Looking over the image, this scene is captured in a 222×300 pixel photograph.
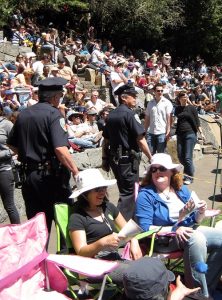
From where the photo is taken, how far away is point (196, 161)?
1168 centimetres

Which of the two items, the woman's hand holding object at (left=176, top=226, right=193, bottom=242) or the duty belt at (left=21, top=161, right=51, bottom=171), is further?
the duty belt at (left=21, top=161, right=51, bottom=171)

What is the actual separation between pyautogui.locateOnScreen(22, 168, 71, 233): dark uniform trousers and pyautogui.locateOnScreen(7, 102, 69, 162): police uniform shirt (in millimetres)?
154

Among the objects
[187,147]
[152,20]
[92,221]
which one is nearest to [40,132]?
[92,221]

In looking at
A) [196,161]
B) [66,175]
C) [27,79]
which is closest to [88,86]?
[27,79]

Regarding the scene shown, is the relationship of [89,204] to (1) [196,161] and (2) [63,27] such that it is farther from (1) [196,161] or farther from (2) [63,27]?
(2) [63,27]

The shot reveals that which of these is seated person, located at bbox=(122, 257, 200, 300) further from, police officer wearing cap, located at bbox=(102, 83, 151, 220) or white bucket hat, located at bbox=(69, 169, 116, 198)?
police officer wearing cap, located at bbox=(102, 83, 151, 220)

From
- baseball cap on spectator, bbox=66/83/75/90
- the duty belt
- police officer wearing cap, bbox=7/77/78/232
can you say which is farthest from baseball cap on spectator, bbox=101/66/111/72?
the duty belt

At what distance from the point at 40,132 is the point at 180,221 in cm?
142

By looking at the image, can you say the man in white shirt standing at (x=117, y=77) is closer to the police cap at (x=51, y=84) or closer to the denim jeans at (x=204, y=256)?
the police cap at (x=51, y=84)

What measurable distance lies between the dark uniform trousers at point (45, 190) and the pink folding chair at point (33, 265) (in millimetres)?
810

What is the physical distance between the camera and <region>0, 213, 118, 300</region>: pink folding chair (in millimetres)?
3613

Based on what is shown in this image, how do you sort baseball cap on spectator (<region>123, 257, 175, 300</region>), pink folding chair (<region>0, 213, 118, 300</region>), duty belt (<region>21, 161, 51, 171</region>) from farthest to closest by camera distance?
duty belt (<region>21, 161, 51, 171</region>) < pink folding chair (<region>0, 213, 118, 300</region>) < baseball cap on spectator (<region>123, 257, 175, 300</region>)

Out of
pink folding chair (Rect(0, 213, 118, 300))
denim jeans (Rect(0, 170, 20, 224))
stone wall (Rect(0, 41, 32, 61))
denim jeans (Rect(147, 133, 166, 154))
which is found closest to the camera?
pink folding chair (Rect(0, 213, 118, 300))

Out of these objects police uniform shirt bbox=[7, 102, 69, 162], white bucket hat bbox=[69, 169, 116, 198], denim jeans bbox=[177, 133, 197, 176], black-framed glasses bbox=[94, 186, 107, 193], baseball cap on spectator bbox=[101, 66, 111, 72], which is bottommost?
denim jeans bbox=[177, 133, 197, 176]
